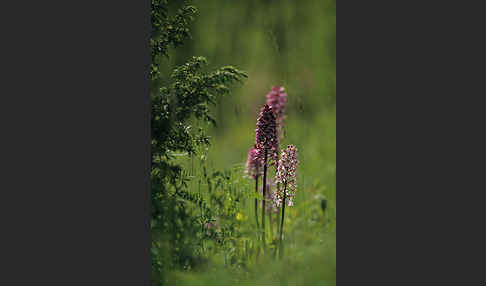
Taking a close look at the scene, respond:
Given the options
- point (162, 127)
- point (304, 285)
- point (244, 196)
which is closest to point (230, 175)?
point (244, 196)

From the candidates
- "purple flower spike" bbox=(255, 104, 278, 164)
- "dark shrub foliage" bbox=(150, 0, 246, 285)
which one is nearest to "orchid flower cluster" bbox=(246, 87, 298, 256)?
"purple flower spike" bbox=(255, 104, 278, 164)

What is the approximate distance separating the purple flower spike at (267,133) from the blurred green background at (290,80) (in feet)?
0.32

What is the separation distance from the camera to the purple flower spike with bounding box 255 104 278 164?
577cm

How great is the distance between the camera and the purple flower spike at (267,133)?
5770 millimetres

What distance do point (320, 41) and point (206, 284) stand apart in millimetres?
2503

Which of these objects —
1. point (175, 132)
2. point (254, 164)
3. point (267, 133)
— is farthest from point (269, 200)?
point (175, 132)

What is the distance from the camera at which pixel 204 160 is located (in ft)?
19.3

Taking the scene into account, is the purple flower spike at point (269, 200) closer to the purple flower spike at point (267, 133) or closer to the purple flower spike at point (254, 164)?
the purple flower spike at point (254, 164)

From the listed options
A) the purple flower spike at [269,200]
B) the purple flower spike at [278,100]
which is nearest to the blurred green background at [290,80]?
the purple flower spike at [278,100]

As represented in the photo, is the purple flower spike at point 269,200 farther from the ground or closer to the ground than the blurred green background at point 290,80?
closer to the ground

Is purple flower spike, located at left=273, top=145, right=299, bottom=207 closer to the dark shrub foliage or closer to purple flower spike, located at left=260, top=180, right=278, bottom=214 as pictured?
purple flower spike, located at left=260, top=180, right=278, bottom=214

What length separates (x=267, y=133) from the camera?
227 inches

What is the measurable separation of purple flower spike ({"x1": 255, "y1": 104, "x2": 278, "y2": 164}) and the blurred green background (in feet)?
0.32

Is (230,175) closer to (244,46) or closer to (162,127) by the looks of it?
(162,127)
